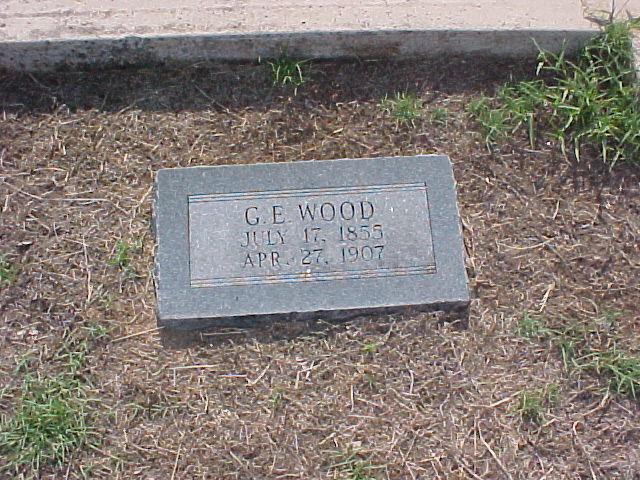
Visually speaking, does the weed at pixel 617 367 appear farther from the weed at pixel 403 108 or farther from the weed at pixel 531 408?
the weed at pixel 403 108

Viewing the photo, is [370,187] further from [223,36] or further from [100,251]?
[100,251]

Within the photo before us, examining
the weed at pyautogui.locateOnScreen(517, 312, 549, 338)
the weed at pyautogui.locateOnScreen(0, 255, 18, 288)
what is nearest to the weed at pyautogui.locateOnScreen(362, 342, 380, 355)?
the weed at pyautogui.locateOnScreen(517, 312, 549, 338)

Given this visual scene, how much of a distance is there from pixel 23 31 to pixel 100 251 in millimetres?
780

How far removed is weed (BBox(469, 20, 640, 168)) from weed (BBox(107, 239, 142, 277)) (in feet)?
3.78

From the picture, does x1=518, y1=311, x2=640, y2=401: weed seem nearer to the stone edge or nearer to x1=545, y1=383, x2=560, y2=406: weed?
x1=545, y1=383, x2=560, y2=406: weed

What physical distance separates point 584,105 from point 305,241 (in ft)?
3.31

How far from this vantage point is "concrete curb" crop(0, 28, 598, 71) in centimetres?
240

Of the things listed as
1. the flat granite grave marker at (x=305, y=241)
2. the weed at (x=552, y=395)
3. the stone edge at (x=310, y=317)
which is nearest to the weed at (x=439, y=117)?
the flat granite grave marker at (x=305, y=241)

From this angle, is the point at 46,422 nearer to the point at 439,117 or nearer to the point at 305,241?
the point at 305,241

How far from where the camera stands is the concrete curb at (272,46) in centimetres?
240

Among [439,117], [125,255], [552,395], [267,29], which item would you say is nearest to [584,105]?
[439,117]

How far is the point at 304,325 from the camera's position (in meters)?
2.17

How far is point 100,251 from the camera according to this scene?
2246 mm

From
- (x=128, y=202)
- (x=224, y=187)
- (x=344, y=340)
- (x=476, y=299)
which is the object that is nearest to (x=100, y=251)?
(x=128, y=202)
